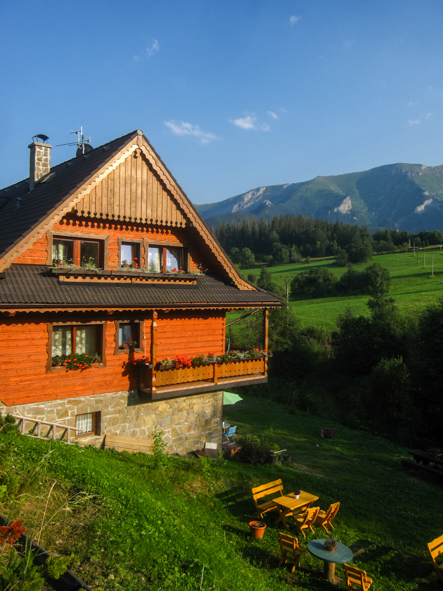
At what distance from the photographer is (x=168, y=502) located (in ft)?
38.3

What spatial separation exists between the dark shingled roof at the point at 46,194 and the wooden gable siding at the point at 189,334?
5628 millimetres

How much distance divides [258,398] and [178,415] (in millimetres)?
22739

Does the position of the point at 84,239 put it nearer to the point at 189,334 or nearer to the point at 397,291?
the point at 189,334

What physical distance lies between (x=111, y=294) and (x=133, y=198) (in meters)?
3.81

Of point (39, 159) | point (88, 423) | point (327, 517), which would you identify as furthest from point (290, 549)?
point (39, 159)

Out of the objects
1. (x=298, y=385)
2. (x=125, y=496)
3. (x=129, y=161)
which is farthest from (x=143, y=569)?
(x=298, y=385)

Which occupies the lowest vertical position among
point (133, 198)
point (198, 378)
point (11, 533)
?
point (198, 378)

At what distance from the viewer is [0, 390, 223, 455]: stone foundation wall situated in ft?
49.0

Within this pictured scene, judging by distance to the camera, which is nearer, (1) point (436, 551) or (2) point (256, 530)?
(1) point (436, 551)

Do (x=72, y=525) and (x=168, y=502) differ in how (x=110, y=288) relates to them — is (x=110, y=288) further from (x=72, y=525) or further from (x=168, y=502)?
(x=72, y=525)

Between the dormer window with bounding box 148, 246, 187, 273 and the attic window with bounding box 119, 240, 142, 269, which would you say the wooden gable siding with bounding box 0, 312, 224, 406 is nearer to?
the dormer window with bounding box 148, 246, 187, 273

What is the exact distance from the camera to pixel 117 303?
15008 millimetres

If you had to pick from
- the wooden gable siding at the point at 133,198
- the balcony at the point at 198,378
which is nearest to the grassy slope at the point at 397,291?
the balcony at the point at 198,378

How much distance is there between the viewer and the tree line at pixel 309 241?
347ft
